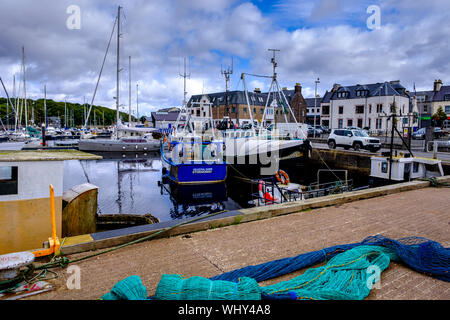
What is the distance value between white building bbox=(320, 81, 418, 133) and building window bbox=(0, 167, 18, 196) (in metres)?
51.7

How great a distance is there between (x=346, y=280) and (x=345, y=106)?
59721mm

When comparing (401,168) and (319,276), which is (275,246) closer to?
(319,276)

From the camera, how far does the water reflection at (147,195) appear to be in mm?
14391

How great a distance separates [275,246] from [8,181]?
15.0 feet

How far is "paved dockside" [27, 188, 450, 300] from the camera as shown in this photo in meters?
3.83

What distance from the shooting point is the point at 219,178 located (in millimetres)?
A: 18703

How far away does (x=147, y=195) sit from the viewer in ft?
56.7

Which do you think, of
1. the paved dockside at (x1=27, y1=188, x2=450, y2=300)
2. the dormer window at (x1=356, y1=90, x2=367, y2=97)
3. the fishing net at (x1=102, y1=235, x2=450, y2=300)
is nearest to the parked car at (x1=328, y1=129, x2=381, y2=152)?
the paved dockside at (x1=27, y1=188, x2=450, y2=300)

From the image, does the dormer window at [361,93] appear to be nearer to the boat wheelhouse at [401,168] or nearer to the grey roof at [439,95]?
the grey roof at [439,95]

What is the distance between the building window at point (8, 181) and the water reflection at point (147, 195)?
334 inches

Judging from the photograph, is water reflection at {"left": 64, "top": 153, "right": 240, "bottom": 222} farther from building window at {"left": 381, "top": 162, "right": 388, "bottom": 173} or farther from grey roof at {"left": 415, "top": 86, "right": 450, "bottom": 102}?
grey roof at {"left": 415, "top": 86, "right": 450, "bottom": 102}
